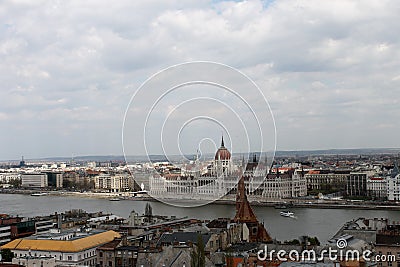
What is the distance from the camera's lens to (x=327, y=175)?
20.6m

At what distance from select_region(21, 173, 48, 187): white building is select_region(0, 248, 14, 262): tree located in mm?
21784

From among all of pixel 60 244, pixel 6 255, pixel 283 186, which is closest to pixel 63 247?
pixel 60 244

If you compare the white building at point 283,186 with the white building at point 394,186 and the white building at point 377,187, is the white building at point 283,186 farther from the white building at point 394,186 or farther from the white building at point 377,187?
the white building at point 394,186

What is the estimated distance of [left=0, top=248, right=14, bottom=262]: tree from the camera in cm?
521

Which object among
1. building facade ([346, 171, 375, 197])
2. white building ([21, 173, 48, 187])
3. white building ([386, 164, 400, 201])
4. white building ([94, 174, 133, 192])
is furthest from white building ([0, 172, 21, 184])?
white building ([386, 164, 400, 201])

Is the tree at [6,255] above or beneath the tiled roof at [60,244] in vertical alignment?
beneath

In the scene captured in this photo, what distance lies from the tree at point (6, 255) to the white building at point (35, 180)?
2178 cm

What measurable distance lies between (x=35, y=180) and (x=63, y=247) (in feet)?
73.7

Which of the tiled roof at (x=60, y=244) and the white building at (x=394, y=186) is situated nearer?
the tiled roof at (x=60, y=244)

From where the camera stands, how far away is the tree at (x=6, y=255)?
5.21 metres

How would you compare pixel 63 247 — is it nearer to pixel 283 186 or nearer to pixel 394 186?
pixel 394 186

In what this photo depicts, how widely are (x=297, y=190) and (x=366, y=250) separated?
44.7 ft

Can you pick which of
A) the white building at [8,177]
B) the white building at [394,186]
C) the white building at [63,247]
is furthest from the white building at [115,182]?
the white building at [63,247]

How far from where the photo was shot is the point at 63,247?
5.23m
